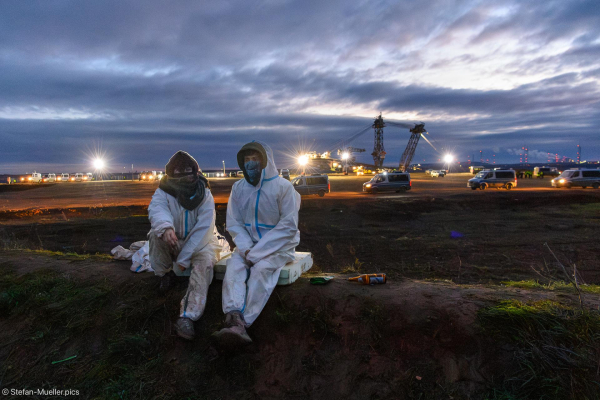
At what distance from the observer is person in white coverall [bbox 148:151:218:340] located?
3.47 metres

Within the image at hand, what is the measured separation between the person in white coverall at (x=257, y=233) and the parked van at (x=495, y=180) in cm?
2808

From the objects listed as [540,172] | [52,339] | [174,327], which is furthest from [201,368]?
[540,172]

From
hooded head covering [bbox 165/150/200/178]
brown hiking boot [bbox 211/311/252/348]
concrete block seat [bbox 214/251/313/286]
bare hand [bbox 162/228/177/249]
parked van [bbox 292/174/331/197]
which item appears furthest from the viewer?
parked van [bbox 292/174/331/197]

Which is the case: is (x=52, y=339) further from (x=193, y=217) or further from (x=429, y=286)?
(x=429, y=286)

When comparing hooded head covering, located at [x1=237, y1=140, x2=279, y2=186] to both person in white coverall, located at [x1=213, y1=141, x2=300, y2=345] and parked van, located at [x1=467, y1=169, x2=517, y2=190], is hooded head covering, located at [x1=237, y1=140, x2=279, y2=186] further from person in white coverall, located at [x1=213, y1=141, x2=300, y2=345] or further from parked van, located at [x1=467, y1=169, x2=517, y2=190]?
parked van, located at [x1=467, y1=169, x2=517, y2=190]

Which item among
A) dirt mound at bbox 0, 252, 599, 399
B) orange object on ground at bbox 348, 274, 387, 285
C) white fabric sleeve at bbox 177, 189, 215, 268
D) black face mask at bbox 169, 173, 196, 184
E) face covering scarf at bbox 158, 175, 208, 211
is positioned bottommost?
dirt mound at bbox 0, 252, 599, 399

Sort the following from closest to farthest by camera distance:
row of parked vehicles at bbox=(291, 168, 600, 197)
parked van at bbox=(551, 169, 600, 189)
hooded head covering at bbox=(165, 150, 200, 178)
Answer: hooded head covering at bbox=(165, 150, 200, 178) < row of parked vehicles at bbox=(291, 168, 600, 197) < parked van at bbox=(551, 169, 600, 189)

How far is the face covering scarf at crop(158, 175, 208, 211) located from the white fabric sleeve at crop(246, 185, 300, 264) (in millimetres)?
943

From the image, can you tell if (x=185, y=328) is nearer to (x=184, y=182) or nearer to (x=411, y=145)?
(x=184, y=182)

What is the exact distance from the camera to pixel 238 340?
2908 mm

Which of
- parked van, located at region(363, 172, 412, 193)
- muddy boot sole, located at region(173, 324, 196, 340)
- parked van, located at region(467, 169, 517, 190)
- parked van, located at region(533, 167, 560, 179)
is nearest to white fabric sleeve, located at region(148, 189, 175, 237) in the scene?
muddy boot sole, located at region(173, 324, 196, 340)

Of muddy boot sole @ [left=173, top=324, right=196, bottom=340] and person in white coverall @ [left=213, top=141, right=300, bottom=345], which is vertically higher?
person in white coverall @ [left=213, top=141, right=300, bottom=345]

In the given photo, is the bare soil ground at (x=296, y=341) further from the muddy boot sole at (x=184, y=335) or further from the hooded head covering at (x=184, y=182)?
the hooded head covering at (x=184, y=182)

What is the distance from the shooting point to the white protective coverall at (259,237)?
3236 millimetres
